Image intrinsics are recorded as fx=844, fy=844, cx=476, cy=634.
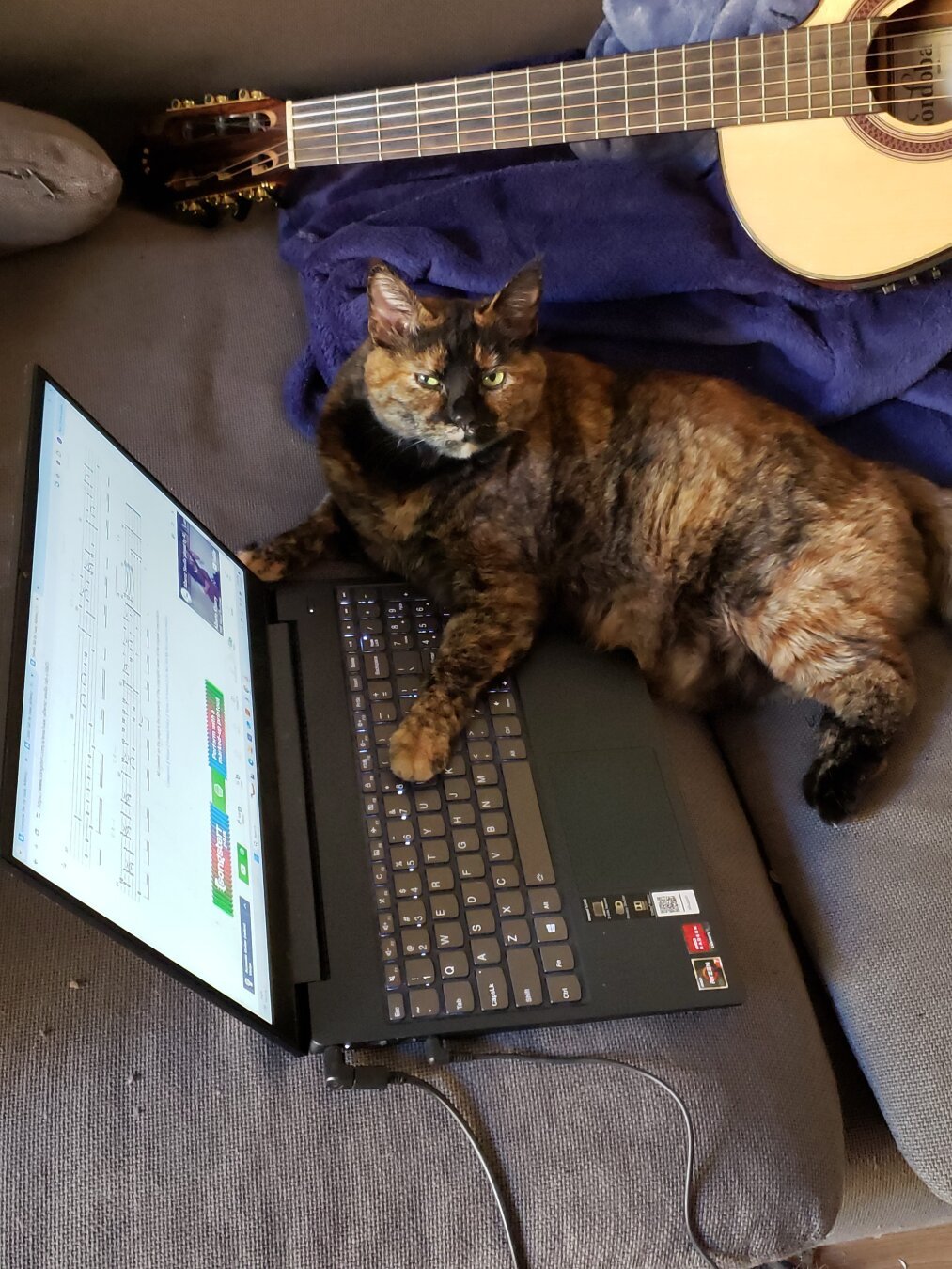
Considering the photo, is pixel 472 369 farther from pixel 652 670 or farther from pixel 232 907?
pixel 232 907

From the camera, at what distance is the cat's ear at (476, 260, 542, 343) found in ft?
3.12

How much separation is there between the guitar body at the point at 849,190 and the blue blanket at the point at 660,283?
37 mm

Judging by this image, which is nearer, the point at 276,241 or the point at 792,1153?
the point at 792,1153

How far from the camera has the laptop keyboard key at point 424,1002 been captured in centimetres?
67

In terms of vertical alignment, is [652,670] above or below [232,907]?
below

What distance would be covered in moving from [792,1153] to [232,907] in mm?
483

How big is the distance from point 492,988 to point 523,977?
0.03 meters

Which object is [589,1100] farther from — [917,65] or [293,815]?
[917,65]

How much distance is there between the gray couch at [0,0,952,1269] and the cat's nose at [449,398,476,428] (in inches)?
11.1

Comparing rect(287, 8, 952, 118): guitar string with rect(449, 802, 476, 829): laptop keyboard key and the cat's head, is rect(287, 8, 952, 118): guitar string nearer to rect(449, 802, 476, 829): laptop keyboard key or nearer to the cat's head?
the cat's head

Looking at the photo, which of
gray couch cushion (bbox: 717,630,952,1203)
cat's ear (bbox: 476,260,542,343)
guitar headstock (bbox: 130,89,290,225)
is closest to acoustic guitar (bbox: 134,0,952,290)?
guitar headstock (bbox: 130,89,290,225)

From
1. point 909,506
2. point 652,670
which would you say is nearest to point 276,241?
point 652,670

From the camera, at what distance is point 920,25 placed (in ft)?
3.49

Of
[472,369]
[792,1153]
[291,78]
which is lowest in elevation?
[792,1153]
